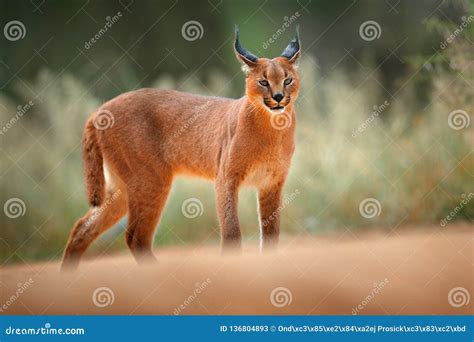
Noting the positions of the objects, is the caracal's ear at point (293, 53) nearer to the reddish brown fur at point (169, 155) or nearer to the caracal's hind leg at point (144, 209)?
the reddish brown fur at point (169, 155)

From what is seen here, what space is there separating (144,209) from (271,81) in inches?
69.0

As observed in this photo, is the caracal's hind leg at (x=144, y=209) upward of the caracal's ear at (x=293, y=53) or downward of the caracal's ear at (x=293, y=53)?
downward

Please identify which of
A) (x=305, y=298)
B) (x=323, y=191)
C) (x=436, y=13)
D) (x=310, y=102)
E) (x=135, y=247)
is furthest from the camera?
(x=310, y=102)

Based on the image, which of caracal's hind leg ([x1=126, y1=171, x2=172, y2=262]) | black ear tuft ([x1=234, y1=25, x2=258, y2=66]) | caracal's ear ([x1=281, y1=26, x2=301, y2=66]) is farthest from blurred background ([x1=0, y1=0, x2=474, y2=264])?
black ear tuft ([x1=234, y1=25, x2=258, y2=66])

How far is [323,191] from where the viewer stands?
10172 mm

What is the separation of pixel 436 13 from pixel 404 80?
1361 millimetres

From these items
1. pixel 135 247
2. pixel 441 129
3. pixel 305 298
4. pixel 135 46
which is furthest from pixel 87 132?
pixel 441 129

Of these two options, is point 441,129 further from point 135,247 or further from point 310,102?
point 135,247

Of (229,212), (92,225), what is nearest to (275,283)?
(229,212)

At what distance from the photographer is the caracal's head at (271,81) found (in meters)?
7.53

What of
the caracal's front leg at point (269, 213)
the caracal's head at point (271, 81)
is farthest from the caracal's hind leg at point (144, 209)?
the caracal's head at point (271, 81)

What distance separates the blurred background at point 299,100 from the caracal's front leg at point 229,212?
64.6 inches

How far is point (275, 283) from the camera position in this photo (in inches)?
292

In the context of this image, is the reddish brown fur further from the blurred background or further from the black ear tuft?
the blurred background
